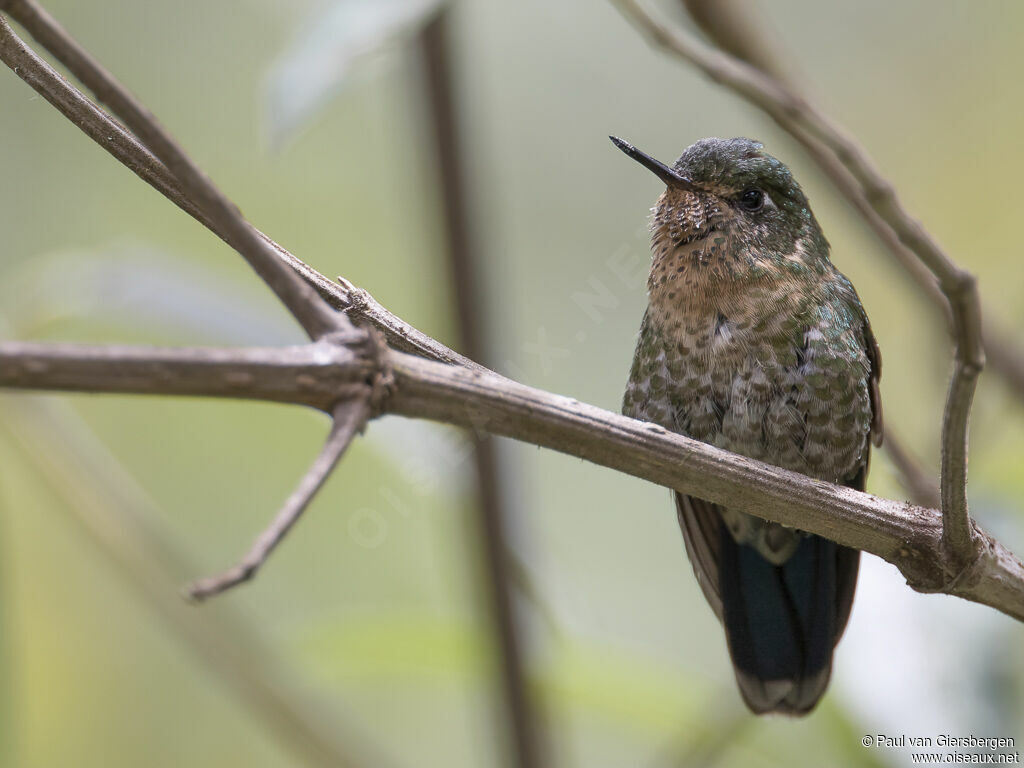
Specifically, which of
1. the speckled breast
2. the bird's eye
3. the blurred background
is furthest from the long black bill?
the blurred background

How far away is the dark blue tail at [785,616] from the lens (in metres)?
2.27

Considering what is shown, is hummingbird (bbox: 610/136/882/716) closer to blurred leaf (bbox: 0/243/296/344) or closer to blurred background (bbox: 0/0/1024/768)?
blurred background (bbox: 0/0/1024/768)

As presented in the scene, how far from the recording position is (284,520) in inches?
34.4

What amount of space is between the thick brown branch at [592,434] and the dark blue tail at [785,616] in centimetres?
70

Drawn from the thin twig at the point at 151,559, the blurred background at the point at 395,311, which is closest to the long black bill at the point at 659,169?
the blurred background at the point at 395,311

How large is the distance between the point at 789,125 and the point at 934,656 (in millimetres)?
1396

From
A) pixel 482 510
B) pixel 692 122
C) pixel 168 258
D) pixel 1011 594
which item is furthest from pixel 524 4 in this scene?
pixel 1011 594

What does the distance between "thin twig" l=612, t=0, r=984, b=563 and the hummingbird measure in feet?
1.28

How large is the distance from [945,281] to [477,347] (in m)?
1.38

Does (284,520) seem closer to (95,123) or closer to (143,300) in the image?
(95,123)

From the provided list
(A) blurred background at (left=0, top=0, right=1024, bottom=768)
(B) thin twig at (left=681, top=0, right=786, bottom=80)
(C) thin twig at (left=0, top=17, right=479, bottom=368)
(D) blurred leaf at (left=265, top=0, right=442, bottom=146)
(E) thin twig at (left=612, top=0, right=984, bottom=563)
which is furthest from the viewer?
(A) blurred background at (left=0, top=0, right=1024, bottom=768)

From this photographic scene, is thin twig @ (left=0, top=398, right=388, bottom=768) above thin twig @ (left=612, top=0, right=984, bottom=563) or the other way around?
the other way around

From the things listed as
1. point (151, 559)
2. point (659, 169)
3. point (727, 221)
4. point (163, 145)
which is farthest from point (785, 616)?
point (163, 145)

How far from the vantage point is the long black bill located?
Result: 78.4 inches
